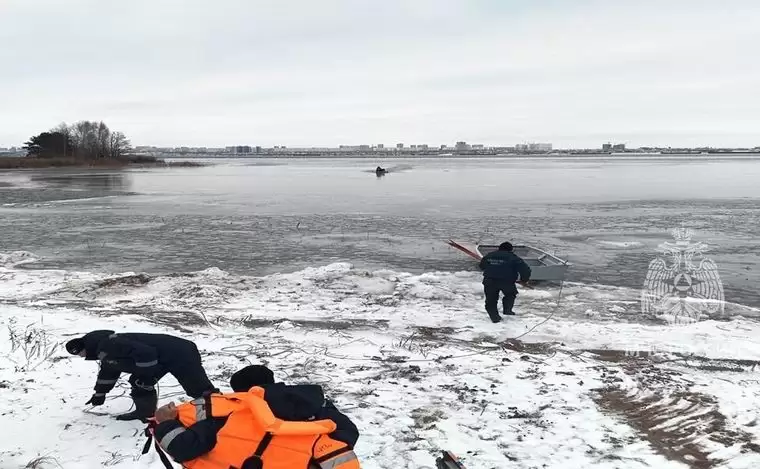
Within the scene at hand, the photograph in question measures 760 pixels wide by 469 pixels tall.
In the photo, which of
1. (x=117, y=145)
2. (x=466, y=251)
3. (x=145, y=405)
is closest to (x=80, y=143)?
(x=117, y=145)

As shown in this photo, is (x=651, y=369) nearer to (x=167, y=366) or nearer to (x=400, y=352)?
(x=400, y=352)

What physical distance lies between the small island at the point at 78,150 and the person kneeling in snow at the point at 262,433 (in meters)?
92.5

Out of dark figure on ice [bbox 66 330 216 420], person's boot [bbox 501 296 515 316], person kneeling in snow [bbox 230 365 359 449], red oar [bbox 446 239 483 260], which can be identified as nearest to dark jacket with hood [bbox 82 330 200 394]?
dark figure on ice [bbox 66 330 216 420]

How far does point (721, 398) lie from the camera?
661cm

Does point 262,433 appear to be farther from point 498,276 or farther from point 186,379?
point 498,276

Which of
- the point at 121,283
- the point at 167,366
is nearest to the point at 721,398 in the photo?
the point at 167,366

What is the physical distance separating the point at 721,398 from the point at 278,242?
1496 centimetres

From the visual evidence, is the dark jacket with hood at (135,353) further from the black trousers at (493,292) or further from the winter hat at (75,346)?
the black trousers at (493,292)

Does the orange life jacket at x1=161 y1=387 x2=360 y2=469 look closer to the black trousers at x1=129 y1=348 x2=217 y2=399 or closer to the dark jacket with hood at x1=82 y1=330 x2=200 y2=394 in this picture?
the dark jacket with hood at x1=82 y1=330 x2=200 y2=394

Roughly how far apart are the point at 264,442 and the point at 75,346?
280 cm

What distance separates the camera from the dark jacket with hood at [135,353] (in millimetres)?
5094

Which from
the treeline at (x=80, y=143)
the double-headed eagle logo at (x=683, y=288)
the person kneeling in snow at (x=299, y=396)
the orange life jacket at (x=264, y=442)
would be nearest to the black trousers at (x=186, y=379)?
the person kneeling in snow at (x=299, y=396)

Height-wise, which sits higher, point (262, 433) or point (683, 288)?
point (262, 433)

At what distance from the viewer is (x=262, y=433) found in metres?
3.21
